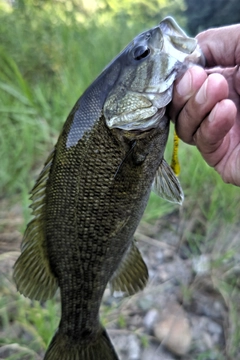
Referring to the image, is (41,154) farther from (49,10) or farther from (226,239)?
(49,10)

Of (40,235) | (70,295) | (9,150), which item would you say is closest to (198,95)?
(40,235)

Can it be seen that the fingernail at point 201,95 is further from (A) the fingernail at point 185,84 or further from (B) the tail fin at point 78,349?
(B) the tail fin at point 78,349

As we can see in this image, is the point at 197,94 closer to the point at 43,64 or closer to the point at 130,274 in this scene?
the point at 130,274

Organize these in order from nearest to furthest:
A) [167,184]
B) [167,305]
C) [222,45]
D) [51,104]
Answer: [167,184]
[222,45]
[167,305]
[51,104]

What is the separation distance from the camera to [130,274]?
4.56 feet

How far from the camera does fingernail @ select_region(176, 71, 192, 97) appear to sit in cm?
101

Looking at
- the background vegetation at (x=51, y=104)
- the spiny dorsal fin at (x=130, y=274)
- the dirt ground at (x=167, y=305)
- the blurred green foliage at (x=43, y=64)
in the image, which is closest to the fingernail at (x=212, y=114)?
the spiny dorsal fin at (x=130, y=274)

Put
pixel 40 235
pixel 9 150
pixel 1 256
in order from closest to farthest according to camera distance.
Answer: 1. pixel 40 235
2. pixel 1 256
3. pixel 9 150

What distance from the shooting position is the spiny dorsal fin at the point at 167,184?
1.19m

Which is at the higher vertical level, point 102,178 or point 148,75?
point 148,75

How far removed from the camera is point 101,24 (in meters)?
3.80

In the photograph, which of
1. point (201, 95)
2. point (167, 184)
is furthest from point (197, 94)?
point (167, 184)

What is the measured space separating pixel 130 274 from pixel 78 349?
341 millimetres

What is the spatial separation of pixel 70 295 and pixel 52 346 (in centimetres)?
22
